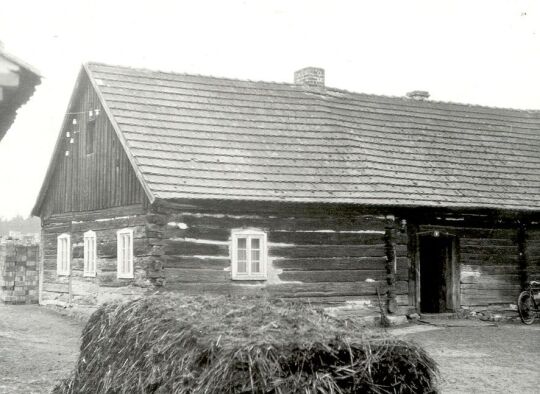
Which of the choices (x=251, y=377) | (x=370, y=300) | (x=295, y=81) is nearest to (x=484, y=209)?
(x=370, y=300)

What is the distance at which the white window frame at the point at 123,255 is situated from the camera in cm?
1611

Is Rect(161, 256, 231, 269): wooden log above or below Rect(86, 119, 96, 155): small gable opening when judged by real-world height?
below

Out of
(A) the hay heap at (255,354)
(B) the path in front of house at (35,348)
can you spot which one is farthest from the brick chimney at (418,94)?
(A) the hay heap at (255,354)

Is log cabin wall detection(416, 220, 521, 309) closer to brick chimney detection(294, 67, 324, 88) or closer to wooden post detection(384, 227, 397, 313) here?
wooden post detection(384, 227, 397, 313)

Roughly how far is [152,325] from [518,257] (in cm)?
1490

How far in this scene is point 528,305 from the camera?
18.3 metres

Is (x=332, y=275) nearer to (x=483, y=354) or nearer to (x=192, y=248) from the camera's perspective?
(x=192, y=248)

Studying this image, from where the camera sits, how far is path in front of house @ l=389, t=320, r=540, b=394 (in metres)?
9.90

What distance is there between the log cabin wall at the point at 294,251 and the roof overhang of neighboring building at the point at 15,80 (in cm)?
1016

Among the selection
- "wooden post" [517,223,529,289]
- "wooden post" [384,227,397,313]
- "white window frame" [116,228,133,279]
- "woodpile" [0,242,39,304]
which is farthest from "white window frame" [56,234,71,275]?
"wooden post" [517,223,529,289]

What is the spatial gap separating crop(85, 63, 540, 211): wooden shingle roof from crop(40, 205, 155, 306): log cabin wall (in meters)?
1.64

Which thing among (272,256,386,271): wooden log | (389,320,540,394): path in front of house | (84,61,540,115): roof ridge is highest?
(84,61,540,115): roof ridge

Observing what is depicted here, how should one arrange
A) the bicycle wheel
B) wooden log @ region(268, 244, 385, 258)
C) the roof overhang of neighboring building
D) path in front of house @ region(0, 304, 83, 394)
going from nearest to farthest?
the roof overhang of neighboring building, path in front of house @ region(0, 304, 83, 394), wooden log @ region(268, 244, 385, 258), the bicycle wheel

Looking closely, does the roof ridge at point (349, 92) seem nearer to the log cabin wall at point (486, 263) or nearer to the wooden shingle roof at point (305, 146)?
the wooden shingle roof at point (305, 146)
